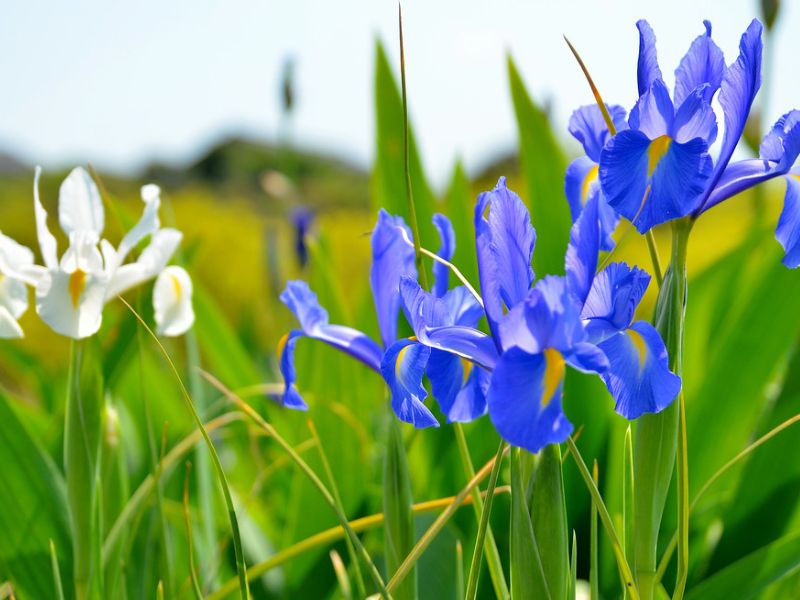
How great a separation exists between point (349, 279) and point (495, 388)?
4.29 m

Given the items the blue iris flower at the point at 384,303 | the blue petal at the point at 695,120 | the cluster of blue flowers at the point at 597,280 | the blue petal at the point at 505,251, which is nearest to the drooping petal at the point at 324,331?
the blue iris flower at the point at 384,303

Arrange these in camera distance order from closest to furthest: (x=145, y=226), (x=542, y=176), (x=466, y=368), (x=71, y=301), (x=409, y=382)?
(x=409, y=382) < (x=466, y=368) < (x=71, y=301) < (x=145, y=226) < (x=542, y=176)

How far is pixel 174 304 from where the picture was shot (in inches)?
35.9

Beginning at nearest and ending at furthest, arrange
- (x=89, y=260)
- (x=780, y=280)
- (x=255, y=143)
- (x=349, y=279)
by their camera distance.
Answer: (x=89, y=260)
(x=780, y=280)
(x=349, y=279)
(x=255, y=143)

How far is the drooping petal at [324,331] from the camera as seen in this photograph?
2.36 feet

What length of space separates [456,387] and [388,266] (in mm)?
141

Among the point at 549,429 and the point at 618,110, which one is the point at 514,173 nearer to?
the point at 618,110

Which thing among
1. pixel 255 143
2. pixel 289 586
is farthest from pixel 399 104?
pixel 255 143

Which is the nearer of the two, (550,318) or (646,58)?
(550,318)

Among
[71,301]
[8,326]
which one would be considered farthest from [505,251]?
[8,326]

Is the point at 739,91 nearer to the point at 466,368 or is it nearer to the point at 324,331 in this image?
the point at 466,368

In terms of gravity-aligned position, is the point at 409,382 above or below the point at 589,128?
below

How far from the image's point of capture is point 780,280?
1135 millimetres

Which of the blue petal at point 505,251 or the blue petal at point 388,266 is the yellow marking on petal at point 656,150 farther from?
the blue petal at point 388,266
